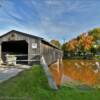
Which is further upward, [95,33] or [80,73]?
[95,33]

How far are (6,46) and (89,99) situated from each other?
19.2m

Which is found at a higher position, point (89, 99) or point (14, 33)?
point (14, 33)

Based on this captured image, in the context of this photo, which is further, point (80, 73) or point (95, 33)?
point (95, 33)

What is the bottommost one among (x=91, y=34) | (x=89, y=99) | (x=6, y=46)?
(x=89, y=99)

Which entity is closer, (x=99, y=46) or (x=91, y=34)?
(x=99, y=46)

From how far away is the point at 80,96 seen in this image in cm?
642

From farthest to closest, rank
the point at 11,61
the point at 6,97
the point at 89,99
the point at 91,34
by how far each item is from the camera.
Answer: the point at 91,34
the point at 11,61
the point at 89,99
the point at 6,97

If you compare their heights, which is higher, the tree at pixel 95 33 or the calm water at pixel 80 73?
the tree at pixel 95 33

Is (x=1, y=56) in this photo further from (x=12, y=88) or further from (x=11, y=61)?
(x=12, y=88)

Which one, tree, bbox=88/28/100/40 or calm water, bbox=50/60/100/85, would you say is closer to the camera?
calm water, bbox=50/60/100/85

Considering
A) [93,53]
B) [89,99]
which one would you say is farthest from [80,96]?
[93,53]

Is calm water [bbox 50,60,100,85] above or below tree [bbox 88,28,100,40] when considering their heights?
below

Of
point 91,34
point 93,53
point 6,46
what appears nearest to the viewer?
point 6,46

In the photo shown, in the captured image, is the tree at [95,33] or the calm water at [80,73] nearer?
the calm water at [80,73]
